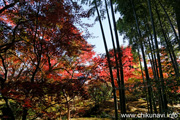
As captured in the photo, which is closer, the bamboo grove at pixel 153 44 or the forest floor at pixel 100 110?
the bamboo grove at pixel 153 44

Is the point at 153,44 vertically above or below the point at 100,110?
above

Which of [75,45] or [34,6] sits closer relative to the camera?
[34,6]

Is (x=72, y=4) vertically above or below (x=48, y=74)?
above

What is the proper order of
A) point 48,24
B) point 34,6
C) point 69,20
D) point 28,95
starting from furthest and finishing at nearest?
point 69,20 → point 48,24 → point 34,6 → point 28,95

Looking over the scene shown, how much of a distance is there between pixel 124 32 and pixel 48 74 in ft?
18.5

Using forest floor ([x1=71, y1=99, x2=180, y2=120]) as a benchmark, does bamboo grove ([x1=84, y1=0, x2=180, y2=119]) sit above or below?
above

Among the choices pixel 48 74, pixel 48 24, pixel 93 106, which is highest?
pixel 48 24

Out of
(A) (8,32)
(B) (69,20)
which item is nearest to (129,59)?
(B) (69,20)

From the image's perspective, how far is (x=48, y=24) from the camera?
353cm

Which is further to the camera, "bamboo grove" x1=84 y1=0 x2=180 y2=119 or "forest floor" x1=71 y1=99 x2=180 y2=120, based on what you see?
"forest floor" x1=71 y1=99 x2=180 y2=120

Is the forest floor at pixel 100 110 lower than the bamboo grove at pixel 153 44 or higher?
lower

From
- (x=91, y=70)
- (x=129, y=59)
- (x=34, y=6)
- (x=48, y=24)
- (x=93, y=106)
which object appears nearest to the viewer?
(x=34, y=6)

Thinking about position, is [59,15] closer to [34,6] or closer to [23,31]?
[34,6]

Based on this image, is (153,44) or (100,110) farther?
(100,110)
